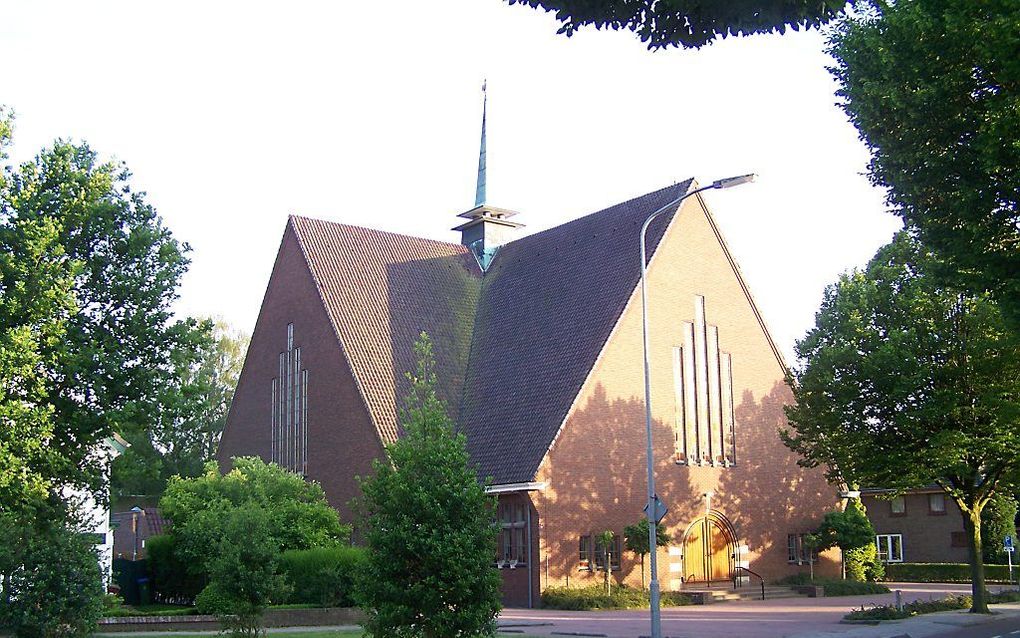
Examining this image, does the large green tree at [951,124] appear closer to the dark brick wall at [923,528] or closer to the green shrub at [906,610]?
the green shrub at [906,610]

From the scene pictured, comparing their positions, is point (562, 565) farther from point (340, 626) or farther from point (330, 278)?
point (330, 278)

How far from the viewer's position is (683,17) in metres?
9.51

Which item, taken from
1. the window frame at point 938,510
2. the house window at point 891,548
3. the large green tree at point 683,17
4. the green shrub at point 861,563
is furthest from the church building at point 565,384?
the large green tree at point 683,17

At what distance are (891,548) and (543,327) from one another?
3137 cm

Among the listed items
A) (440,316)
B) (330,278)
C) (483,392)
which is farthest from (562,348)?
(330,278)

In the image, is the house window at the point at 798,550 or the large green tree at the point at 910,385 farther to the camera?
the house window at the point at 798,550

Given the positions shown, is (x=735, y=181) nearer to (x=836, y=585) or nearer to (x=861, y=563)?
(x=836, y=585)

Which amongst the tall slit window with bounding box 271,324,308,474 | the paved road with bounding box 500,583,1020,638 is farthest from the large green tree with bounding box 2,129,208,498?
Answer: the tall slit window with bounding box 271,324,308,474

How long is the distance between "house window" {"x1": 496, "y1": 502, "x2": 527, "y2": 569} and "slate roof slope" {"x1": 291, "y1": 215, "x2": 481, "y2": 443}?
4.90m

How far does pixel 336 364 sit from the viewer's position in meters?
39.1

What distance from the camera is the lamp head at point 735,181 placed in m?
21.8

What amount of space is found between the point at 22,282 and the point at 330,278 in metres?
21.3

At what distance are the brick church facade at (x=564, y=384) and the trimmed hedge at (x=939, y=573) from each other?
37.8 feet

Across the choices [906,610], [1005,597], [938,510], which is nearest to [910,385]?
[906,610]
